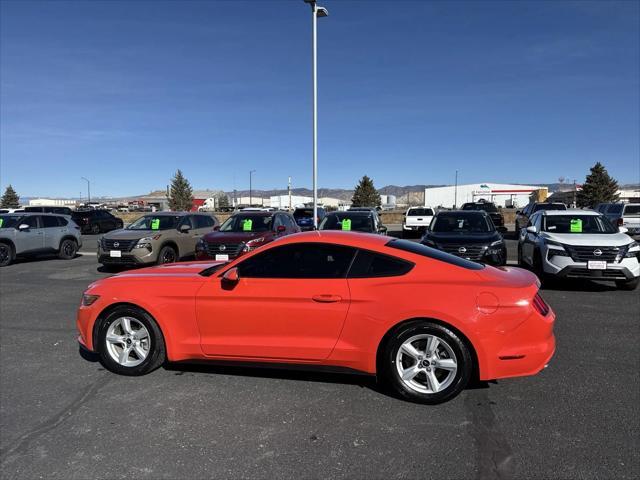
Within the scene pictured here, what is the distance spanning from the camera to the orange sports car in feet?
A: 12.4

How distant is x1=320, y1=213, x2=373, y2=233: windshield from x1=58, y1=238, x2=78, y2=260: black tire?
8.36 meters

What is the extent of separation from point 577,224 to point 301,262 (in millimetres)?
8218

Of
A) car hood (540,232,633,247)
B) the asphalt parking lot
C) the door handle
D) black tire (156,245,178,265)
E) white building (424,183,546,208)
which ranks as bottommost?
the asphalt parking lot

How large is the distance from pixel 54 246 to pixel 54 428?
1273 cm

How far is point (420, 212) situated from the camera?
79.8ft

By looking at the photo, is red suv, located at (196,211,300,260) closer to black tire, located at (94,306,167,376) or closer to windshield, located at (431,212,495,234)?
windshield, located at (431,212,495,234)

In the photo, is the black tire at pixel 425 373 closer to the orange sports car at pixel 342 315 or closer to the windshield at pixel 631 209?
the orange sports car at pixel 342 315

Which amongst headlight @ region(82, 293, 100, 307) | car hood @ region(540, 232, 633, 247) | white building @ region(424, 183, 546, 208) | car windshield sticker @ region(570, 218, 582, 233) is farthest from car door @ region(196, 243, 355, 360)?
white building @ region(424, 183, 546, 208)

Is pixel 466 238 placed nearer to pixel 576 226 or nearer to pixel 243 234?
pixel 576 226

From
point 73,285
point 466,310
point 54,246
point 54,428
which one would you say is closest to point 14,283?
point 73,285

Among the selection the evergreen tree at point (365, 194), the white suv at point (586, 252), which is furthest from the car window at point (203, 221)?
the evergreen tree at point (365, 194)

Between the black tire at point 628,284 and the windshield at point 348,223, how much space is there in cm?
632

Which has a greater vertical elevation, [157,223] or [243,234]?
[157,223]

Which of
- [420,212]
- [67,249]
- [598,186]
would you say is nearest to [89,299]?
[67,249]
